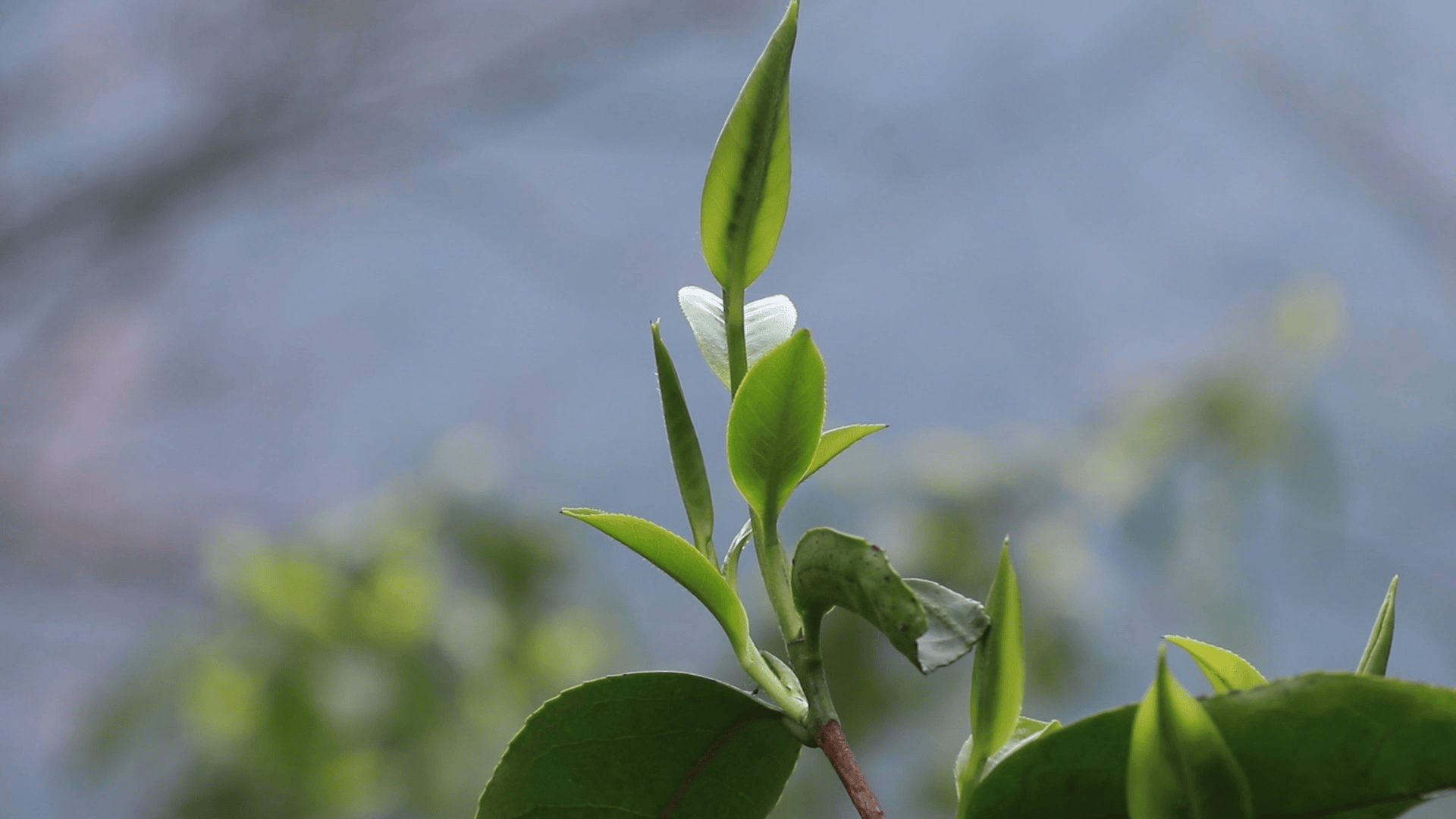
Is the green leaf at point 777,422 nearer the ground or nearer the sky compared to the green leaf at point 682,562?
nearer the sky

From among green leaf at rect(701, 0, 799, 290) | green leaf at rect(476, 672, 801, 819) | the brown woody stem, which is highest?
green leaf at rect(701, 0, 799, 290)

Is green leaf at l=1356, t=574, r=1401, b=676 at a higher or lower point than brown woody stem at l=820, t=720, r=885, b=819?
higher

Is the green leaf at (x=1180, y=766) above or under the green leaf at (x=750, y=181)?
under

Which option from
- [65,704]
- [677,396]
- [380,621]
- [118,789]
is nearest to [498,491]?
[380,621]

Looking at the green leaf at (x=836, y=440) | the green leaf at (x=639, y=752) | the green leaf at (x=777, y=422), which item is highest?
the green leaf at (x=777, y=422)
